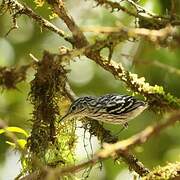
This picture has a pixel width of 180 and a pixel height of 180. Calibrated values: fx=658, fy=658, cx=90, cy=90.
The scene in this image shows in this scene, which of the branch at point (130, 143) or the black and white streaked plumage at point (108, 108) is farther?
the black and white streaked plumage at point (108, 108)

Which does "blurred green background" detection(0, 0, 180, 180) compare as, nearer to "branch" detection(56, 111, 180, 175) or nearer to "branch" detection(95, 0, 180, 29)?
"branch" detection(95, 0, 180, 29)

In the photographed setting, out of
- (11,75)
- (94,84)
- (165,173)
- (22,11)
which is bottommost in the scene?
(165,173)

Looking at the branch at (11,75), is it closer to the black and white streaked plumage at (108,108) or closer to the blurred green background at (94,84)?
the black and white streaked plumage at (108,108)

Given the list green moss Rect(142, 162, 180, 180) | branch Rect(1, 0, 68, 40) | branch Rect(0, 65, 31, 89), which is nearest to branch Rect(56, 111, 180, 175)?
branch Rect(0, 65, 31, 89)

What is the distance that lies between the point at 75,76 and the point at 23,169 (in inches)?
168

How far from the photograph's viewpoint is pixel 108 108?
4.05m

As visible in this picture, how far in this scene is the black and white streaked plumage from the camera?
3816mm

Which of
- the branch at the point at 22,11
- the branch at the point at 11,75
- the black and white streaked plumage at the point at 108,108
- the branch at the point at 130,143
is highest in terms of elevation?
the branch at the point at 22,11

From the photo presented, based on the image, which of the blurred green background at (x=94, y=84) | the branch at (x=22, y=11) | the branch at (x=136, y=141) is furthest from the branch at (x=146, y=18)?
the blurred green background at (x=94, y=84)

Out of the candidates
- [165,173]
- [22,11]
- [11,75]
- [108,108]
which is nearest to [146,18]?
[11,75]

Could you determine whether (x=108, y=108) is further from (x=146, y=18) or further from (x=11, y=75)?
(x=11, y=75)

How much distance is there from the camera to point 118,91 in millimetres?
6723

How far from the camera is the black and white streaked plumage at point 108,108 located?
3.82m

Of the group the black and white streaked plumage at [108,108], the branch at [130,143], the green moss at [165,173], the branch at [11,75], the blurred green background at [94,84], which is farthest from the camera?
the blurred green background at [94,84]
